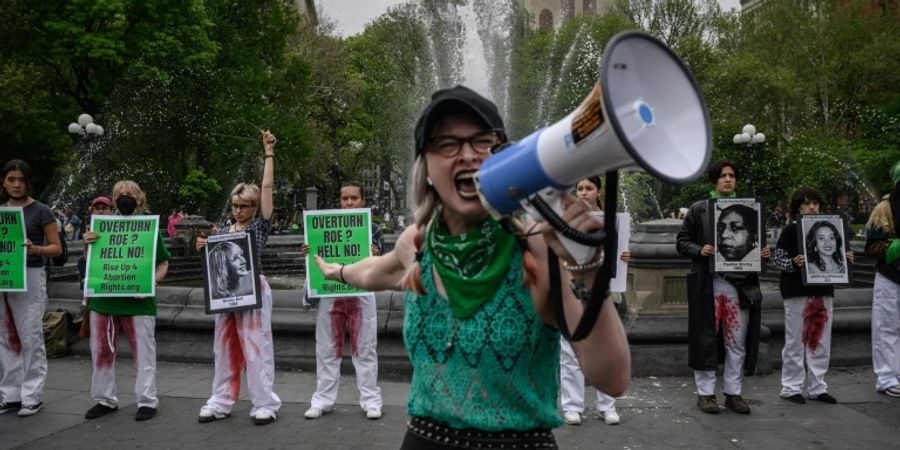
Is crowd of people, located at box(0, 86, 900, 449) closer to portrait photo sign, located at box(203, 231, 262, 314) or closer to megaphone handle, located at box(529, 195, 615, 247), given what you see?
portrait photo sign, located at box(203, 231, 262, 314)

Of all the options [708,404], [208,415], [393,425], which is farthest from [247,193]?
[708,404]

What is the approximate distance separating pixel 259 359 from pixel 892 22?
42412mm

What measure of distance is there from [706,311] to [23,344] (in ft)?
20.0

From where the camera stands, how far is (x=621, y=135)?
4.24 ft

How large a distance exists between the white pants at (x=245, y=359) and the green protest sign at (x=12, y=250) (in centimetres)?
181

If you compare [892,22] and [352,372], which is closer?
[352,372]

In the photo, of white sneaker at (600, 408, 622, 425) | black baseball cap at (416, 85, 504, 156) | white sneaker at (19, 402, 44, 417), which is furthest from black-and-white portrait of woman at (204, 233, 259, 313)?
black baseball cap at (416, 85, 504, 156)

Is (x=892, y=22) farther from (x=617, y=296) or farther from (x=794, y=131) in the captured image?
(x=617, y=296)

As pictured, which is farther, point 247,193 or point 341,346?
point 341,346

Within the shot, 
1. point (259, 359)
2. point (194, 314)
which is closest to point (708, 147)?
point (259, 359)

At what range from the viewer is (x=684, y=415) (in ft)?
20.6

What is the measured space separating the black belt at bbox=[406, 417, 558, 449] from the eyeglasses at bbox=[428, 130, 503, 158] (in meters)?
0.76

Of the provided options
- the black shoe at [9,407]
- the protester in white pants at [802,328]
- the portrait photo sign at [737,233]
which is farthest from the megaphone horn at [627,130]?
the black shoe at [9,407]

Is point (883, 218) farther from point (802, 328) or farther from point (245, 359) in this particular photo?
point (245, 359)
